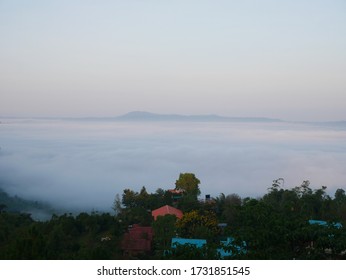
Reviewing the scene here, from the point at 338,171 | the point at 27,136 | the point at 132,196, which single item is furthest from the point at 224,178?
the point at 27,136

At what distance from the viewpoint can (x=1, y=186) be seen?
27.9 metres

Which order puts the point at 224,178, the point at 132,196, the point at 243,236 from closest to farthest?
1. the point at 243,236
2. the point at 132,196
3. the point at 224,178

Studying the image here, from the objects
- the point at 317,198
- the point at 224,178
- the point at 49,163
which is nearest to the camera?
the point at 317,198

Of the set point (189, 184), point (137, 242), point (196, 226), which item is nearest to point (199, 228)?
point (196, 226)

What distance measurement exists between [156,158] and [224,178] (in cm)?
1656

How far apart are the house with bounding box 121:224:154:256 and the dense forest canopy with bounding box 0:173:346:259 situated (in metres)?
0.12

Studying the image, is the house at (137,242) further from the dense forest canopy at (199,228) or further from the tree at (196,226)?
the tree at (196,226)

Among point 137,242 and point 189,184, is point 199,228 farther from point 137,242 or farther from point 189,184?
point 189,184

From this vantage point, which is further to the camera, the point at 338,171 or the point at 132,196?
the point at 338,171

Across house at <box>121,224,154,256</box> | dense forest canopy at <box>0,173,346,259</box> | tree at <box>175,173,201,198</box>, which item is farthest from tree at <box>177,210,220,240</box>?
tree at <box>175,173,201,198</box>

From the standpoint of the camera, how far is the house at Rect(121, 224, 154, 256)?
9273 mm

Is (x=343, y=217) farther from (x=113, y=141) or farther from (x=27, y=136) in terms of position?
(x=27, y=136)

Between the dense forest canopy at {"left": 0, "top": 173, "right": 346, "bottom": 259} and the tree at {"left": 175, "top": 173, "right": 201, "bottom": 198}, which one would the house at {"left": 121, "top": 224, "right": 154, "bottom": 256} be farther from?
the tree at {"left": 175, "top": 173, "right": 201, "bottom": 198}

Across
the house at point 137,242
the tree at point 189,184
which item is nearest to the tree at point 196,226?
the house at point 137,242
